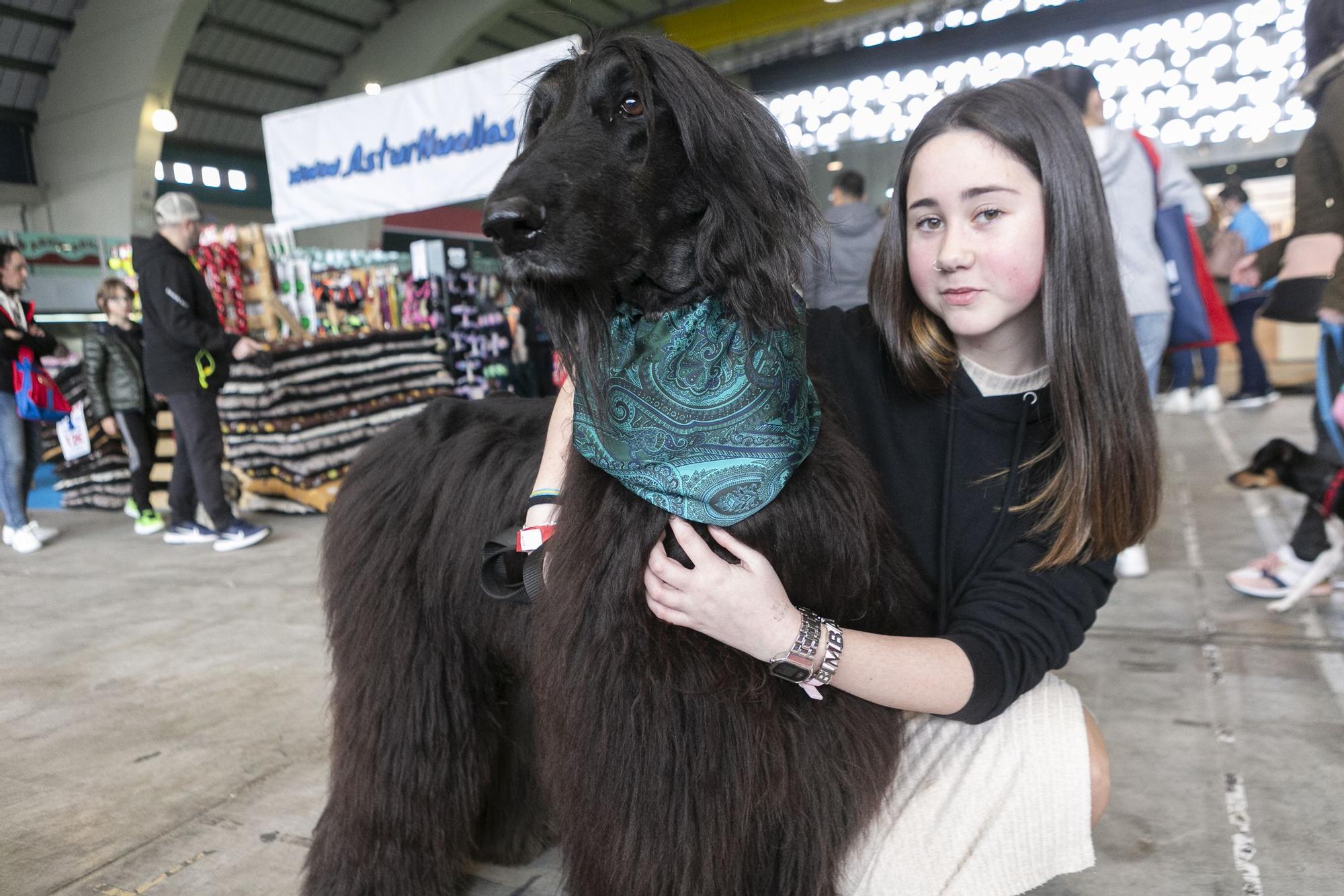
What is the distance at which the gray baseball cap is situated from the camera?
3.74 meters

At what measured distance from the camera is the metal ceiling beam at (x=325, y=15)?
1188cm

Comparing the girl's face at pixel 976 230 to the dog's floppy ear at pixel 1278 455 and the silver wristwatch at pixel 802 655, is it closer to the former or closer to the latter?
the silver wristwatch at pixel 802 655

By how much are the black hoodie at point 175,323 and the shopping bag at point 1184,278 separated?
147 inches

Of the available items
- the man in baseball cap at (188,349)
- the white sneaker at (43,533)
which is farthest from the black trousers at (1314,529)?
the white sneaker at (43,533)

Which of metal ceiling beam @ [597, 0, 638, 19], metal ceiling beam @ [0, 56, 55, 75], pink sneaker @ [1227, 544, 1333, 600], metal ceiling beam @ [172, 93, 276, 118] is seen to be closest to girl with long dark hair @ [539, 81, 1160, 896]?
pink sneaker @ [1227, 544, 1333, 600]

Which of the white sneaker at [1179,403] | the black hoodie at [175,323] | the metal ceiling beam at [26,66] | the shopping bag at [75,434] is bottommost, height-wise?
the white sneaker at [1179,403]

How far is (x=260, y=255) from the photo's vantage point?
4547mm

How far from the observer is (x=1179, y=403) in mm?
6629

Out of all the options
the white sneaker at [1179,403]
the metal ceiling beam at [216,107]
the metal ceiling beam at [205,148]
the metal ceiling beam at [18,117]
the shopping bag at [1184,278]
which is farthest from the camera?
the metal ceiling beam at [205,148]

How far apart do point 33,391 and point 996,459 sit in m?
4.55

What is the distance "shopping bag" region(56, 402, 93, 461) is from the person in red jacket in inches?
7.6

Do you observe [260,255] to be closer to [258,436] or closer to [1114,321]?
[258,436]

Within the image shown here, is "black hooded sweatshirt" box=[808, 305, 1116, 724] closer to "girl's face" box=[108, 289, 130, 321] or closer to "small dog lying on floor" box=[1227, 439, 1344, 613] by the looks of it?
"small dog lying on floor" box=[1227, 439, 1344, 613]

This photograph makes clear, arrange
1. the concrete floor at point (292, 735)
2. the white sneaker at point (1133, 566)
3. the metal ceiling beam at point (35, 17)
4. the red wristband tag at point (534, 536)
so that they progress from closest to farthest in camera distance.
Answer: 1. the red wristband tag at point (534, 536)
2. the concrete floor at point (292, 735)
3. the white sneaker at point (1133, 566)
4. the metal ceiling beam at point (35, 17)
